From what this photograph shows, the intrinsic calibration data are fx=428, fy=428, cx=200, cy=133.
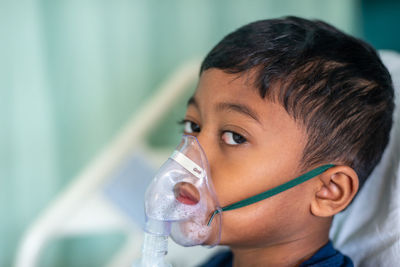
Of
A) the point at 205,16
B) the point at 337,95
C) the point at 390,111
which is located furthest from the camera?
the point at 205,16

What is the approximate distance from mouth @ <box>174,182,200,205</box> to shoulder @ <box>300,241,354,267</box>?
0.98 ft

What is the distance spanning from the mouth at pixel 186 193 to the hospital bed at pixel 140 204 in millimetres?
458

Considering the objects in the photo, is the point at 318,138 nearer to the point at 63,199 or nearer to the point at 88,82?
the point at 63,199

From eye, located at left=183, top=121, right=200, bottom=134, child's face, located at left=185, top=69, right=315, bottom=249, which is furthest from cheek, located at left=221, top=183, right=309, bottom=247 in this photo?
eye, located at left=183, top=121, right=200, bottom=134

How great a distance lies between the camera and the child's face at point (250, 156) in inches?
35.2

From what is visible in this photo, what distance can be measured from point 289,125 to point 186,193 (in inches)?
10.2

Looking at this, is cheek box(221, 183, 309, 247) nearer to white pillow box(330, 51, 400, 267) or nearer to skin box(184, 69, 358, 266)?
skin box(184, 69, 358, 266)

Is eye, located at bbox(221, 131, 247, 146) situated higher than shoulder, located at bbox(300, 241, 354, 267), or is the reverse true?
eye, located at bbox(221, 131, 247, 146)

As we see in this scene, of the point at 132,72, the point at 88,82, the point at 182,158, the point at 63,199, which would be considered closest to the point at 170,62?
the point at 132,72

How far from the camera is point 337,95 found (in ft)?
2.94

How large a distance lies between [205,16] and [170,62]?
0.86ft

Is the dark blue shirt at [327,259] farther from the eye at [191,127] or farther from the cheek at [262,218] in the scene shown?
the eye at [191,127]

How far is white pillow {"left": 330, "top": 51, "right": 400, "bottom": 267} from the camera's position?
3.31ft

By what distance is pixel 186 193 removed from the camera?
908 mm
